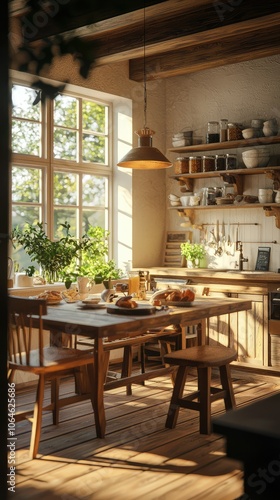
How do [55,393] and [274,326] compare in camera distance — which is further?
[274,326]

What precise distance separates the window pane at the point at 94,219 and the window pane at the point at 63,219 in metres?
0.14

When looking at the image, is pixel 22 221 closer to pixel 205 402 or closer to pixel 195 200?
pixel 195 200

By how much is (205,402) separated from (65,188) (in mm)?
2695

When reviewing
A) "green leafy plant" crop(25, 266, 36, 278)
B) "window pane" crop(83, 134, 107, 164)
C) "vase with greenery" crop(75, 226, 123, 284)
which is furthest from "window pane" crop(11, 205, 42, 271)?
"window pane" crop(83, 134, 107, 164)

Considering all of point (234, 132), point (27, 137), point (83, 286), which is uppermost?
point (234, 132)

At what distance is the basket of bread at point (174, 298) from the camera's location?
12.4 feet

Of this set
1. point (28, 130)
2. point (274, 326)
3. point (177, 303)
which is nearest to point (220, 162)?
point (274, 326)

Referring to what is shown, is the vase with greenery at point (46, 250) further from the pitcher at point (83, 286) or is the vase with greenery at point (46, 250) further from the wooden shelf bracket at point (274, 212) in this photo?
the wooden shelf bracket at point (274, 212)

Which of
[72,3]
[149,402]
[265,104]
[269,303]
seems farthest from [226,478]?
[265,104]

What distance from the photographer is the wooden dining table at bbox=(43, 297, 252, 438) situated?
10.2 ft

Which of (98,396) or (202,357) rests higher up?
(202,357)

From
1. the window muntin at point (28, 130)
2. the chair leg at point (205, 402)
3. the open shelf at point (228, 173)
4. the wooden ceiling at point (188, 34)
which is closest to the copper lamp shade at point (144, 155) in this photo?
the wooden ceiling at point (188, 34)

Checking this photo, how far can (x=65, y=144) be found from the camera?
17.9 feet

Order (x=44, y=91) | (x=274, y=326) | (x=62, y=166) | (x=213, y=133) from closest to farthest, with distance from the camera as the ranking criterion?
(x=44, y=91) → (x=274, y=326) → (x=62, y=166) → (x=213, y=133)
